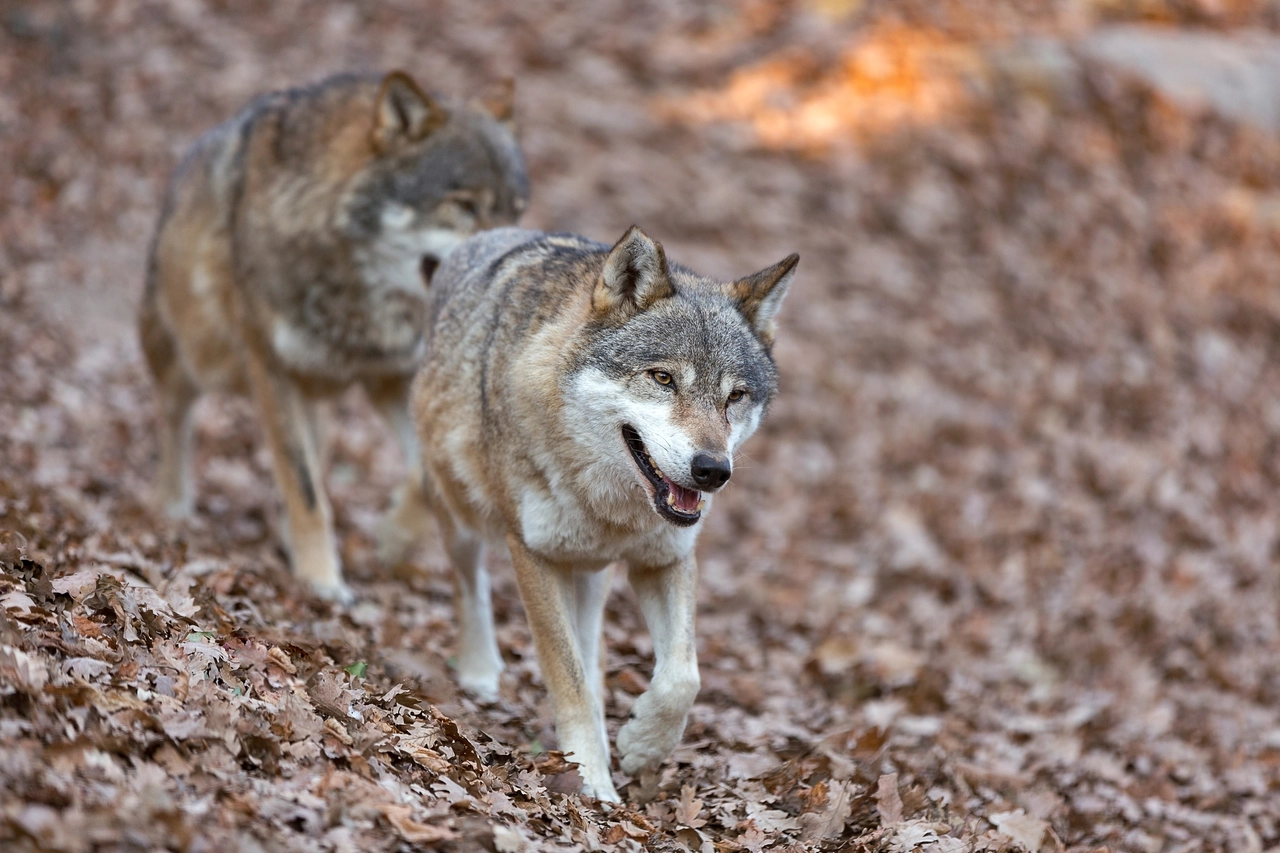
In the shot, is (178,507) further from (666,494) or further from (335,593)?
(666,494)

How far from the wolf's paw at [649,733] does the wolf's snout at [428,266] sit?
3.75 meters

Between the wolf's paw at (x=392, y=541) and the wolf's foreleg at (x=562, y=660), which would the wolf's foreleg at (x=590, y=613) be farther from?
the wolf's paw at (x=392, y=541)

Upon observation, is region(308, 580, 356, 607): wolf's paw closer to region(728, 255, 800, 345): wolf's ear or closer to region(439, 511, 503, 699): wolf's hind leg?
region(439, 511, 503, 699): wolf's hind leg

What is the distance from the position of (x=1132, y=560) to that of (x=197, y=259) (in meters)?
8.00

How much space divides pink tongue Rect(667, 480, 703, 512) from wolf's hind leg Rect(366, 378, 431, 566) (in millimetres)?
3651

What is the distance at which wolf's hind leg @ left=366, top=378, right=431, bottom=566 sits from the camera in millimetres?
8422

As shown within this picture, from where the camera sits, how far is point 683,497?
16.4ft

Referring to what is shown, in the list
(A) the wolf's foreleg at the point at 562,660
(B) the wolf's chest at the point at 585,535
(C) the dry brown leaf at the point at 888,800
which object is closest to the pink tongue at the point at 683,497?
(B) the wolf's chest at the point at 585,535

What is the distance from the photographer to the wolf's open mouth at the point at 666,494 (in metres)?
4.95

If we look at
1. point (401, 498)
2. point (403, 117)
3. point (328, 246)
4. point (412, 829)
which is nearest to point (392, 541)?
point (401, 498)

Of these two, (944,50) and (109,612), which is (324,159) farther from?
(944,50)

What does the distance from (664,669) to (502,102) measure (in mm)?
4955

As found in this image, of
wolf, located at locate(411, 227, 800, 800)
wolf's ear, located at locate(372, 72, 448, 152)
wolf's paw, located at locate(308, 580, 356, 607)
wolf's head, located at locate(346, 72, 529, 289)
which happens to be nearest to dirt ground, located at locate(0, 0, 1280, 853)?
wolf's paw, located at locate(308, 580, 356, 607)

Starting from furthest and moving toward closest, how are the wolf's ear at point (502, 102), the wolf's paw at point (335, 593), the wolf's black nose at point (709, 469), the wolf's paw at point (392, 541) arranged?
the wolf's ear at point (502, 102)
the wolf's paw at point (392, 541)
the wolf's paw at point (335, 593)
the wolf's black nose at point (709, 469)
